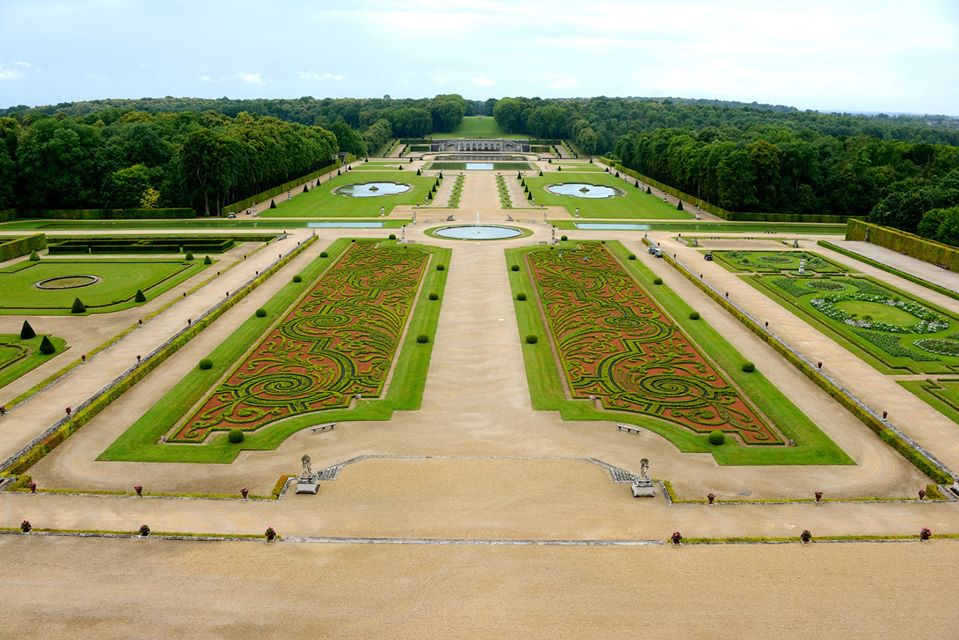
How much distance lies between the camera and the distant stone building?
606ft

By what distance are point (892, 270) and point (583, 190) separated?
56269 mm

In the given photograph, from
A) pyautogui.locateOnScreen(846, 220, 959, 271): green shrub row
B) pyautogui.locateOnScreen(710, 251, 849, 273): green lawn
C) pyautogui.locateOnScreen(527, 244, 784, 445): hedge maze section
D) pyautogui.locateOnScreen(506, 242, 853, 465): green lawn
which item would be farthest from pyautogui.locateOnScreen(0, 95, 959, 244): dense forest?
pyautogui.locateOnScreen(506, 242, 853, 465): green lawn

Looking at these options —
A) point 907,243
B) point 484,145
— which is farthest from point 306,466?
point 484,145

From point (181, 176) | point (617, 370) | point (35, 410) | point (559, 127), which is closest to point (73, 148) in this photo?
point (181, 176)

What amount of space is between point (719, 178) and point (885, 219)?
66.5 ft

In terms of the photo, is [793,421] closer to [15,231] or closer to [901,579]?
[901,579]

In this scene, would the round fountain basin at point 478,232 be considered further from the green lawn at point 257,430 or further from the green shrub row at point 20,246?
the green shrub row at point 20,246

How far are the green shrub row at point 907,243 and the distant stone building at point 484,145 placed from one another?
390ft

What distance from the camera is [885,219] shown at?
73938 millimetres

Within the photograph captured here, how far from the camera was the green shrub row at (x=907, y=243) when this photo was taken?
199 ft

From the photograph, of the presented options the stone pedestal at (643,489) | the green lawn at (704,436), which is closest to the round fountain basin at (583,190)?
the green lawn at (704,436)

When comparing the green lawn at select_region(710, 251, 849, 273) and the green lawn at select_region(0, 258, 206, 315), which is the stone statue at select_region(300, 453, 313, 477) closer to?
the green lawn at select_region(0, 258, 206, 315)

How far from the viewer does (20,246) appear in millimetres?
63469

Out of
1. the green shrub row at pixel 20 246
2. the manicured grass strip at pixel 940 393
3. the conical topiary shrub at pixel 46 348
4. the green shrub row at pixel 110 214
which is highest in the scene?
the green shrub row at pixel 110 214
